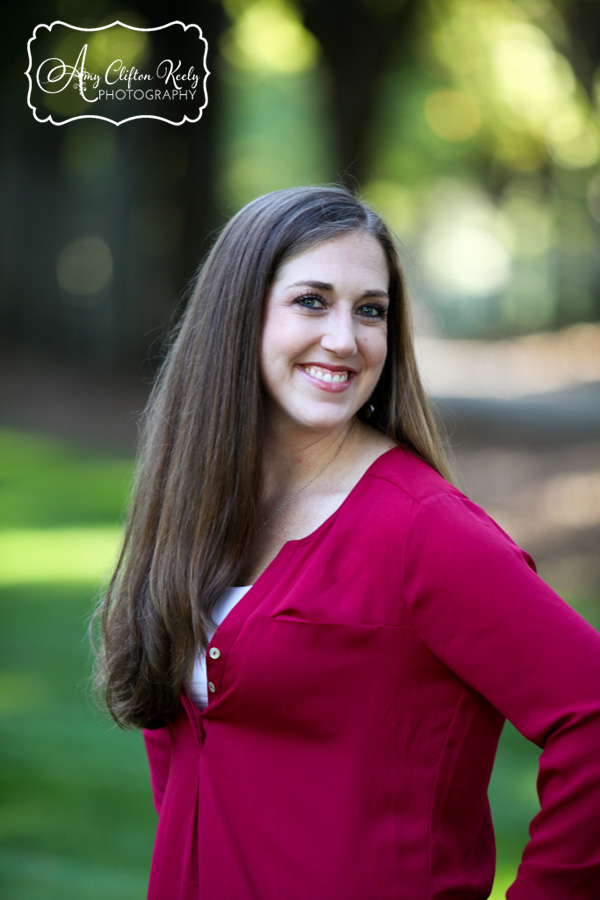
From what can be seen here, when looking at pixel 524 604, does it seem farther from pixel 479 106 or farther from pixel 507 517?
pixel 479 106

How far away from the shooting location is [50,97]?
16297 millimetres

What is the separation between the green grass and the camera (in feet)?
13.8

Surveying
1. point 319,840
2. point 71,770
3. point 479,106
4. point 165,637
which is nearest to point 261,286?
point 165,637

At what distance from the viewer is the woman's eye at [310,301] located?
6.63 ft

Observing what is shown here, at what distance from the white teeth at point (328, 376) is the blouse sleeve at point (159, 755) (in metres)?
0.89

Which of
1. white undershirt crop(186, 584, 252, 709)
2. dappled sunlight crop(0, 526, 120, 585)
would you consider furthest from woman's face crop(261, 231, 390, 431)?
dappled sunlight crop(0, 526, 120, 585)

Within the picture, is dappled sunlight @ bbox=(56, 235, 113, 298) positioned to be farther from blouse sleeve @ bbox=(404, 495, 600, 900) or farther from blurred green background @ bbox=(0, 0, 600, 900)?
blouse sleeve @ bbox=(404, 495, 600, 900)

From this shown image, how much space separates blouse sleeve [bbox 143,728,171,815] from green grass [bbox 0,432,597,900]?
3.05ft

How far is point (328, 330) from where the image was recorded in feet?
6.60

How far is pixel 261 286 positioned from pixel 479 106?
23.8 metres

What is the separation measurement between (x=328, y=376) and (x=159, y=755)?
102 centimetres

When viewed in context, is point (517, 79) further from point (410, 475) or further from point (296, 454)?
point (410, 475)

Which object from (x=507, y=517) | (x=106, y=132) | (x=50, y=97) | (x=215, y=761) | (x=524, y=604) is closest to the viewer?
(x=524, y=604)

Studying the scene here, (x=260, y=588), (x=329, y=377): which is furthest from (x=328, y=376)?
(x=260, y=588)
